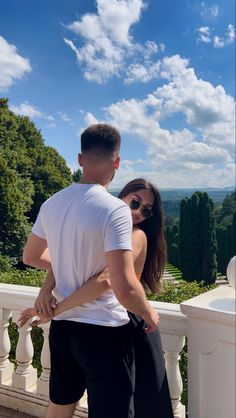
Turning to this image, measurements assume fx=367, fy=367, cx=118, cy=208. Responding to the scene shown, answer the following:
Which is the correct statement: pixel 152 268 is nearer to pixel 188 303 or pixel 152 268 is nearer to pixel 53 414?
pixel 188 303

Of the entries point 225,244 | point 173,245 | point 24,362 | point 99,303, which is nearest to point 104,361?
point 99,303

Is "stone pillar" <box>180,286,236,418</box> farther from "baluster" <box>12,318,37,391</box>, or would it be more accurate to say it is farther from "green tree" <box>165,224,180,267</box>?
"green tree" <box>165,224,180,267</box>

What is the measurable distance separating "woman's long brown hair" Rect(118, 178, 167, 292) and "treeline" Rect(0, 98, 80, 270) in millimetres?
14129

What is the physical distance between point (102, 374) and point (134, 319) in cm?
22

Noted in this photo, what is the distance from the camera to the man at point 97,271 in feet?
3.89

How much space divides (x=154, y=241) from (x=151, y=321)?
1.46 ft

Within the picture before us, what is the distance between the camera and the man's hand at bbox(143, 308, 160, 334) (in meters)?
1.29

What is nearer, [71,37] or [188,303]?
[188,303]

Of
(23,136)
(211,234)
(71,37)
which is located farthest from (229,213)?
(23,136)

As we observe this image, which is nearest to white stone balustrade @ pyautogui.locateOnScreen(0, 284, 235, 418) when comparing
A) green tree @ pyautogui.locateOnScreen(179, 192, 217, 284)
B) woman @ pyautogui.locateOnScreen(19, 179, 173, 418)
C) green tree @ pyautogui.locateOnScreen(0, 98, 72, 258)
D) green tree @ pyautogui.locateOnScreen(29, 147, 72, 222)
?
woman @ pyautogui.locateOnScreen(19, 179, 173, 418)

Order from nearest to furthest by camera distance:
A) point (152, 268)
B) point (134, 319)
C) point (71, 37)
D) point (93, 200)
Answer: point (93, 200) → point (134, 319) → point (152, 268) → point (71, 37)

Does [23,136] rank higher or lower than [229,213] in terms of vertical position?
higher

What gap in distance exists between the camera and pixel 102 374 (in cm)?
125

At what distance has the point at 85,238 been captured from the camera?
4.06 feet
